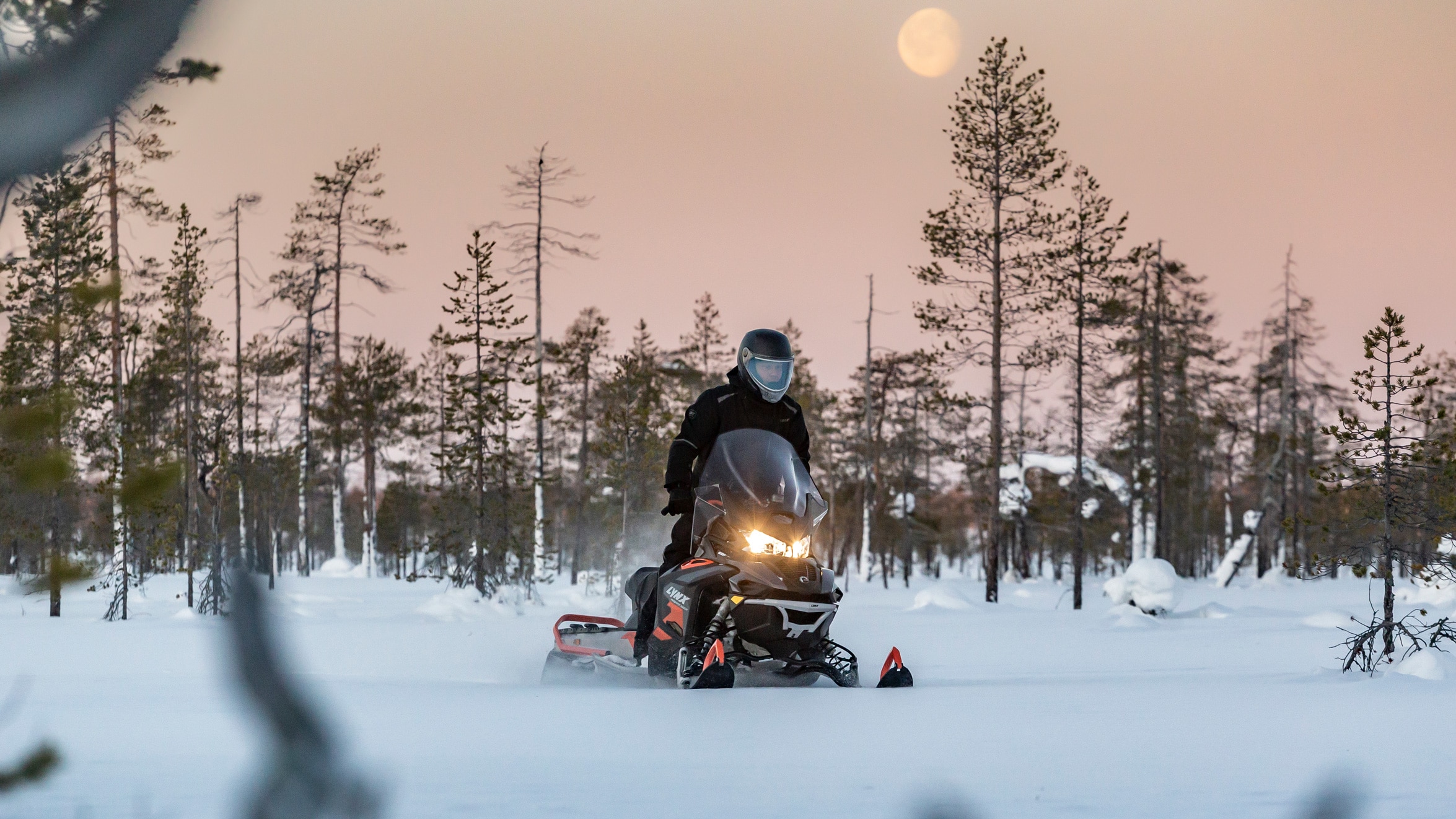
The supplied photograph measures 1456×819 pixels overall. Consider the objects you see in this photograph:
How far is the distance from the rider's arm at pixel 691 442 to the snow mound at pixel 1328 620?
11029 millimetres

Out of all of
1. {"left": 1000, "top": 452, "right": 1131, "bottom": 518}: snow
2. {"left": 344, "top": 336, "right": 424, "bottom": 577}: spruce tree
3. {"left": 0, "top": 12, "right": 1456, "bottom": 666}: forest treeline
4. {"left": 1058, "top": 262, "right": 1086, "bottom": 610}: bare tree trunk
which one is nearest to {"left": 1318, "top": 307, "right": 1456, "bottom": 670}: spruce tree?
{"left": 0, "top": 12, "right": 1456, "bottom": 666}: forest treeline

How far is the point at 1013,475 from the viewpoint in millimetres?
46438

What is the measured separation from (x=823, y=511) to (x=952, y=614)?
13.8 m

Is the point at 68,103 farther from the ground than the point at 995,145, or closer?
closer

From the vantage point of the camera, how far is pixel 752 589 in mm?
6582

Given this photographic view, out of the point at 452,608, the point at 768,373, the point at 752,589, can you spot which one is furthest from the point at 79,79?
the point at 452,608

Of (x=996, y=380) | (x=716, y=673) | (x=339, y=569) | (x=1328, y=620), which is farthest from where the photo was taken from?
(x=339, y=569)

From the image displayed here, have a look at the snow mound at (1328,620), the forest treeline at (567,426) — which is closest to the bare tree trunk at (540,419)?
the forest treeline at (567,426)

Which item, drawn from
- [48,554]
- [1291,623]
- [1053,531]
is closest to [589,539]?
[1053,531]

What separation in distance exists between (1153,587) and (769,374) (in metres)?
12.6

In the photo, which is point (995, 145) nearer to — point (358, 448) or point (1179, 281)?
point (1179, 281)

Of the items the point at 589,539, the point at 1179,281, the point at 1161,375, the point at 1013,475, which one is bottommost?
the point at 589,539

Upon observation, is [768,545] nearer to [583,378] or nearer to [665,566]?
[665,566]

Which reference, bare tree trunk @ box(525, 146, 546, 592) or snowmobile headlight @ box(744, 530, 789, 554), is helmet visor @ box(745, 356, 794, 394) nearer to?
snowmobile headlight @ box(744, 530, 789, 554)
